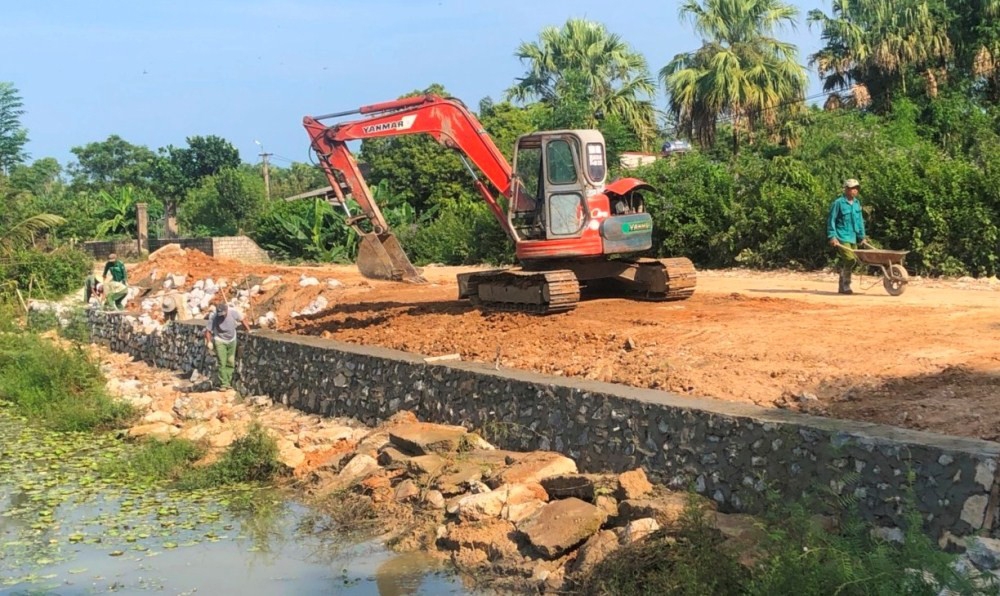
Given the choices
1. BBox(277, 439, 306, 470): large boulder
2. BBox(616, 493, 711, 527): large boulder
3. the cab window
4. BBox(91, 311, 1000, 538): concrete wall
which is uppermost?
the cab window

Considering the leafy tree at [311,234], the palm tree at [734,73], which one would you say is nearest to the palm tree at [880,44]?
the palm tree at [734,73]

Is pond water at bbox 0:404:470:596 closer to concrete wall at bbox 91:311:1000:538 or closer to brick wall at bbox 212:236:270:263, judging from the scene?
concrete wall at bbox 91:311:1000:538

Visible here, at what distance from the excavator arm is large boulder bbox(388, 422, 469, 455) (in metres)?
4.13

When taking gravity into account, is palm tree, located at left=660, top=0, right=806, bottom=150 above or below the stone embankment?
above

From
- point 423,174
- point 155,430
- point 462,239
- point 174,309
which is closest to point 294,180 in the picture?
point 423,174

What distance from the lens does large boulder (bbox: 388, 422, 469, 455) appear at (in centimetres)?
1050

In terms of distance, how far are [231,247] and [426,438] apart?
27.9 metres

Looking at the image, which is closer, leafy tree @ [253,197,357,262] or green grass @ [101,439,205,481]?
green grass @ [101,439,205,481]

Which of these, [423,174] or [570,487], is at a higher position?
[423,174]

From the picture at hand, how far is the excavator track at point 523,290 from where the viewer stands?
13703 millimetres

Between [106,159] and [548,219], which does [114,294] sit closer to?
[548,219]

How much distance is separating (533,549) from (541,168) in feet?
24.0

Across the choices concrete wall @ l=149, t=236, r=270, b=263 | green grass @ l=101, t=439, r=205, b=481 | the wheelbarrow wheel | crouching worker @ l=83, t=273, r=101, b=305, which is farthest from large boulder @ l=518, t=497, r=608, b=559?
concrete wall @ l=149, t=236, r=270, b=263

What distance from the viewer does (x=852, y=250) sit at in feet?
48.3
